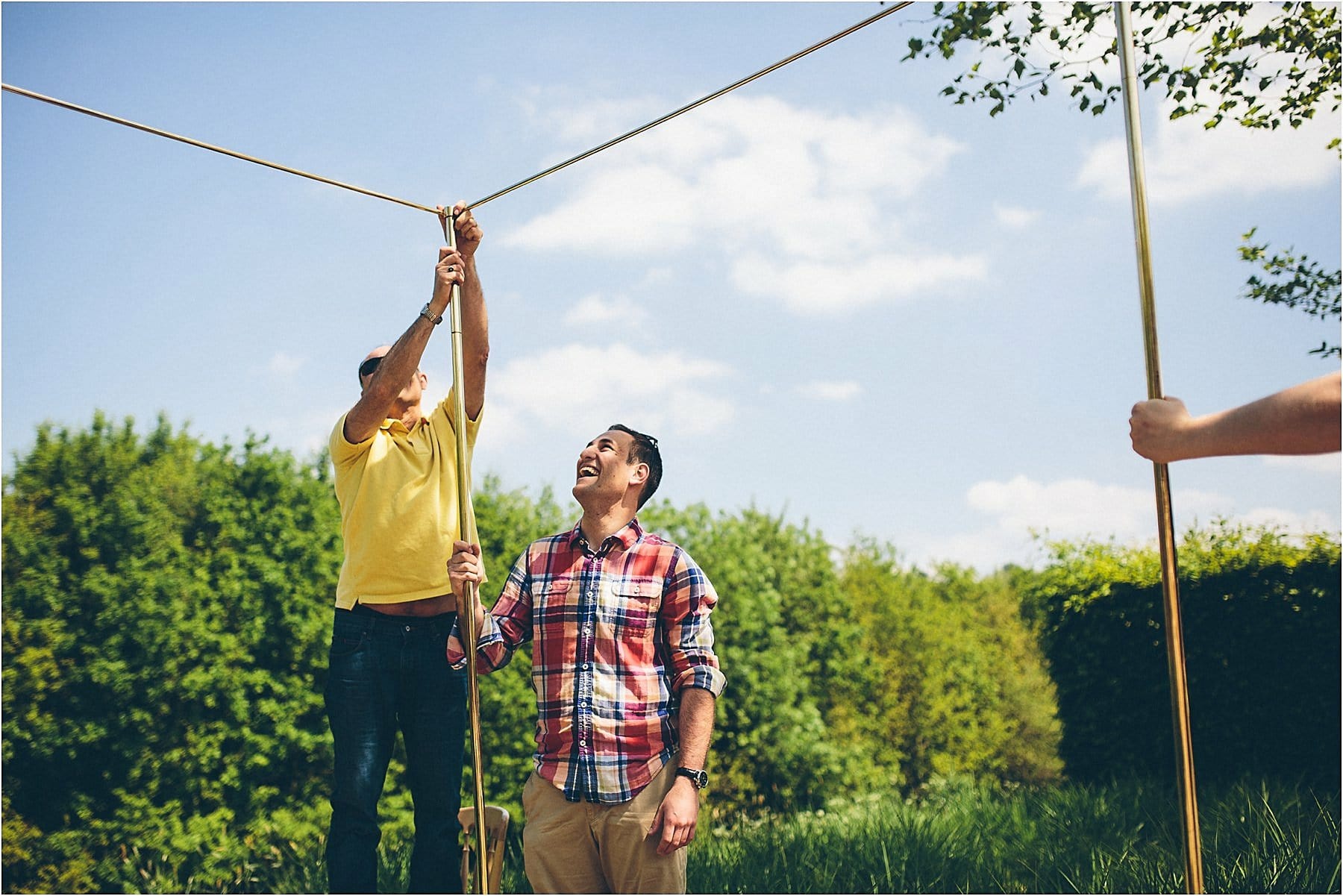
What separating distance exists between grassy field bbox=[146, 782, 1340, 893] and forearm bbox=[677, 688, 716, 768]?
218 centimetres

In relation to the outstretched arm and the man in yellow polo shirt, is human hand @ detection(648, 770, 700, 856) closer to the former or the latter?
the man in yellow polo shirt

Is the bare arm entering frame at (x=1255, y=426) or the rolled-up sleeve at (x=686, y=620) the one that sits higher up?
the bare arm entering frame at (x=1255, y=426)

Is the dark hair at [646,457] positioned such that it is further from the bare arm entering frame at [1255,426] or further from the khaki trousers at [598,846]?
the bare arm entering frame at [1255,426]

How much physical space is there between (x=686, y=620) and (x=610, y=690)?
24cm

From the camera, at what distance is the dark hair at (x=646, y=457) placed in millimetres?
2600

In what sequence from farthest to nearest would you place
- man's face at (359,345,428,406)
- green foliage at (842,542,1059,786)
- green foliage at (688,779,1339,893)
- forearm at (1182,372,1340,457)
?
green foliage at (842,542,1059,786) < green foliage at (688,779,1339,893) < man's face at (359,345,428,406) < forearm at (1182,372,1340,457)

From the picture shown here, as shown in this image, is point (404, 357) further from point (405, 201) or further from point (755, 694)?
point (755, 694)

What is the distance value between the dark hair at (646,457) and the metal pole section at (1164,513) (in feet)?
3.87

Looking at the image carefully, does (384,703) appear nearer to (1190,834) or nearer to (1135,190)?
(1190,834)

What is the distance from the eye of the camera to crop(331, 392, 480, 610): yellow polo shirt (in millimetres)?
2814

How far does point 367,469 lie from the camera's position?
→ 2924 mm

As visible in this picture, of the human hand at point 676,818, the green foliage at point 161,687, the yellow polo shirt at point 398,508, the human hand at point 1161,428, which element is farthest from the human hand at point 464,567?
the green foliage at point 161,687

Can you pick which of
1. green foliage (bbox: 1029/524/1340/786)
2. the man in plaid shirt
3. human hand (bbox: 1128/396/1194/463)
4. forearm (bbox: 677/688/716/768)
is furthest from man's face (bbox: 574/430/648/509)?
green foliage (bbox: 1029/524/1340/786)

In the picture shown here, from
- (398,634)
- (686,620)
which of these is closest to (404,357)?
(398,634)
